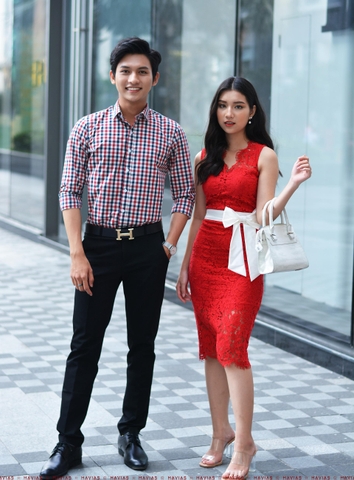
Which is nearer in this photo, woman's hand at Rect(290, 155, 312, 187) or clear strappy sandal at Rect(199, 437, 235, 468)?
woman's hand at Rect(290, 155, 312, 187)

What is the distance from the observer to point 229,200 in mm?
3963

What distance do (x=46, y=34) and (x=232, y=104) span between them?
358 inches

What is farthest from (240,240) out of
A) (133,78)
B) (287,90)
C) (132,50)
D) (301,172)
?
(287,90)

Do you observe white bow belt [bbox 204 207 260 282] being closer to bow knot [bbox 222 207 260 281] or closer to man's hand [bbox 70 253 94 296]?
bow knot [bbox 222 207 260 281]

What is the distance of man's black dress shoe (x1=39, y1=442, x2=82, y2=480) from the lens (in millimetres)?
3809

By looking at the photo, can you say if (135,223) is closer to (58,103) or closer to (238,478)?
(238,478)

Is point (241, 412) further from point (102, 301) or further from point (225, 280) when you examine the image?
point (102, 301)

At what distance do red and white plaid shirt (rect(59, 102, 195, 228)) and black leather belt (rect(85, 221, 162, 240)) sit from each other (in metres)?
0.02

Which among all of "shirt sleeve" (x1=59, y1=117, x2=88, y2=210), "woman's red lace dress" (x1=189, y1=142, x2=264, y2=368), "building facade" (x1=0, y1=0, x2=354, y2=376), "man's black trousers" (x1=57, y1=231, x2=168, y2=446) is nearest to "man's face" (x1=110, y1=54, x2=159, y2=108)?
"shirt sleeve" (x1=59, y1=117, x2=88, y2=210)

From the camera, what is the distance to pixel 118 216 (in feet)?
12.9

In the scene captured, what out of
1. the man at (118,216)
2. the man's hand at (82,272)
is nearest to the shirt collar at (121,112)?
the man at (118,216)

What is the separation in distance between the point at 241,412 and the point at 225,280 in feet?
1.91

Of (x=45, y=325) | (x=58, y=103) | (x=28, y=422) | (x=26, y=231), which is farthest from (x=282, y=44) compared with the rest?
(x=26, y=231)

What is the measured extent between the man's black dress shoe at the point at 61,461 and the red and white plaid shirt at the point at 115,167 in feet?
3.34
